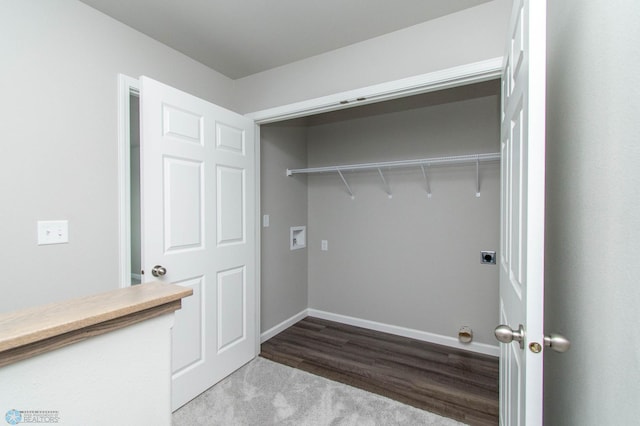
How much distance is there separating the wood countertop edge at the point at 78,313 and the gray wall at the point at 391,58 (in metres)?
1.82

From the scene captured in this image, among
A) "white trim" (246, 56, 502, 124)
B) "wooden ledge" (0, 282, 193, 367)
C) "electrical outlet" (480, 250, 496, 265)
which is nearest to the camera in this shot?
"wooden ledge" (0, 282, 193, 367)

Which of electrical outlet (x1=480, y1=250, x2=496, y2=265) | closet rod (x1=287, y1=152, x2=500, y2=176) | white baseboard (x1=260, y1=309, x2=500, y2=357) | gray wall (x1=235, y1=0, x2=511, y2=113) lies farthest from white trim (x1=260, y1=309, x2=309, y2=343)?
gray wall (x1=235, y1=0, x2=511, y2=113)

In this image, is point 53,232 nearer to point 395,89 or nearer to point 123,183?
point 123,183

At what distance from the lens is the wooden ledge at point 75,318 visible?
0.52 m

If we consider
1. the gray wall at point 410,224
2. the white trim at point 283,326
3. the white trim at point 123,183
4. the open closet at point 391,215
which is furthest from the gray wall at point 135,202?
the gray wall at point 410,224

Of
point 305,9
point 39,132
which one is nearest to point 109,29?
point 39,132

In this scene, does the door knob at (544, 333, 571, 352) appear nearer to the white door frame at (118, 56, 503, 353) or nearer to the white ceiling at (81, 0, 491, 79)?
the white door frame at (118, 56, 503, 353)

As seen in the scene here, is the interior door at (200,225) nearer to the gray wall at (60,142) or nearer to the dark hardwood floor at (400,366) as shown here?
the gray wall at (60,142)

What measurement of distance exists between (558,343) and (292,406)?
170 cm

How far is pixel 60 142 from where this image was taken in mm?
1585

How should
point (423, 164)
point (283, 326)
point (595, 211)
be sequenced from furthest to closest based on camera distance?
point (283, 326)
point (423, 164)
point (595, 211)

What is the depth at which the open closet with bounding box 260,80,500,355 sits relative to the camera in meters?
2.59

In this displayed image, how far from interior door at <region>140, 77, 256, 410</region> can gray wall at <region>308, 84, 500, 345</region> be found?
1.13m

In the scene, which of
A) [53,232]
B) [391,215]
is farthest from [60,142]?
[391,215]
